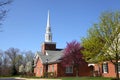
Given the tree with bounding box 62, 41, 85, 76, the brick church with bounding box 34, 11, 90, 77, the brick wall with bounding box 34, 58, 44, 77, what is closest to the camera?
the tree with bounding box 62, 41, 85, 76

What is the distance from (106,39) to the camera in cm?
3147

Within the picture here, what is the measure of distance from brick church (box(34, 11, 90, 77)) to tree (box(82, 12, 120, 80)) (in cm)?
2028

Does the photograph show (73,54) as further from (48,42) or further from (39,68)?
(48,42)

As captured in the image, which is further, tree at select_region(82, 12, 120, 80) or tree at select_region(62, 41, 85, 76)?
tree at select_region(62, 41, 85, 76)

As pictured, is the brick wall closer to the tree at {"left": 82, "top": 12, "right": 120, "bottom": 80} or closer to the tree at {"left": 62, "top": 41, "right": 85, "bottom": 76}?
the tree at {"left": 62, "top": 41, "right": 85, "bottom": 76}

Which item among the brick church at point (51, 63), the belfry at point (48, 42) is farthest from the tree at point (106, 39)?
the belfry at point (48, 42)

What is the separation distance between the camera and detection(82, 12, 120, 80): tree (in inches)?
1244

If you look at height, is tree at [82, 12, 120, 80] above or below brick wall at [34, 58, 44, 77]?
above

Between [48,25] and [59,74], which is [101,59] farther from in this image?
[48,25]

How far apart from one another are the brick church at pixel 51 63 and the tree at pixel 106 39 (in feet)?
66.5

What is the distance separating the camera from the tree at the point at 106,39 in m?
31.6

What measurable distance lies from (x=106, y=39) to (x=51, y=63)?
26140 millimetres

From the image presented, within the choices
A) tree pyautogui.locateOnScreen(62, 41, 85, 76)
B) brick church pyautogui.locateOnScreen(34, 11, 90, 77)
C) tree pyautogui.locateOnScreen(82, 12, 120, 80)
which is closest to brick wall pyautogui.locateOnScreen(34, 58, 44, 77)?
brick church pyautogui.locateOnScreen(34, 11, 90, 77)

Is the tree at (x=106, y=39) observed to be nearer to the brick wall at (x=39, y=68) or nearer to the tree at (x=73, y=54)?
the tree at (x=73, y=54)
